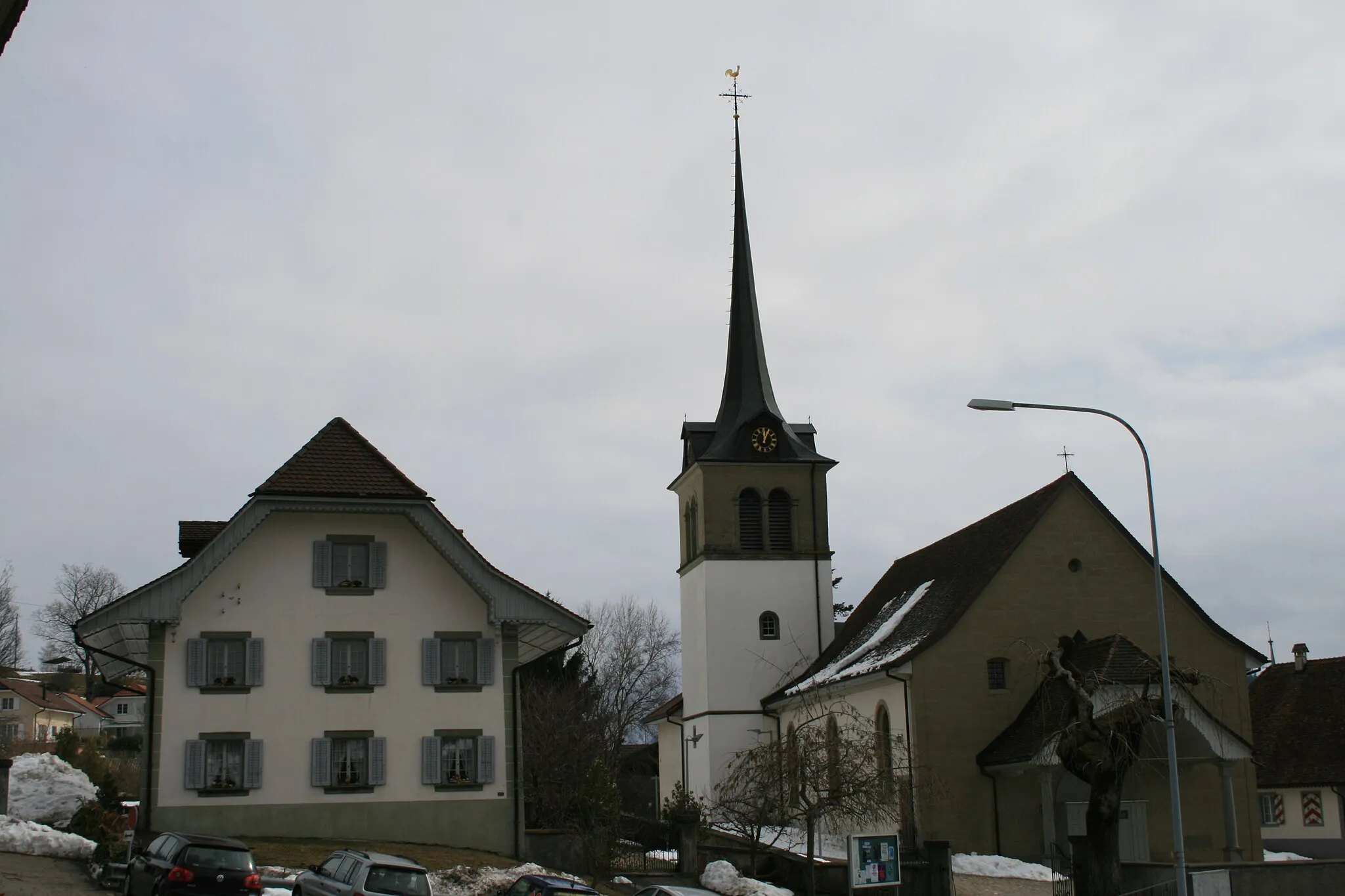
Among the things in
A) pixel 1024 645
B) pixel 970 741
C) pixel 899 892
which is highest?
pixel 1024 645

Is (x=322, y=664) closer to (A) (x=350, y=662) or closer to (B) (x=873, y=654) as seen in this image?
(A) (x=350, y=662)

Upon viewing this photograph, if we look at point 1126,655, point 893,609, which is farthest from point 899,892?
point 893,609

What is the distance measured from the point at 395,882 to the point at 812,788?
1283cm

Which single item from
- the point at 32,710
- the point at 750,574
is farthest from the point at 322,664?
the point at 32,710

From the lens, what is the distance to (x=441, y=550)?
31172 millimetres

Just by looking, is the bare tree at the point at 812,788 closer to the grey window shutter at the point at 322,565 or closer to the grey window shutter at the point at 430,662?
the grey window shutter at the point at 430,662

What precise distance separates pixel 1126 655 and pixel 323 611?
20.0 meters

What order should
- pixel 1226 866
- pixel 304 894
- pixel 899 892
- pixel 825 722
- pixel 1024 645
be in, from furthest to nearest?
1. pixel 825 722
2. pixel 1024 645
3. pixel 899 892
4. pixel 1226 866
5. pixel 304 894

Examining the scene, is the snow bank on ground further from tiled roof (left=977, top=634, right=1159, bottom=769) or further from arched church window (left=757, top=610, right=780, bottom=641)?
arched church window (left=757, top=610, right=780, bottom=641)

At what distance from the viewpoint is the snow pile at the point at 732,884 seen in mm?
29828

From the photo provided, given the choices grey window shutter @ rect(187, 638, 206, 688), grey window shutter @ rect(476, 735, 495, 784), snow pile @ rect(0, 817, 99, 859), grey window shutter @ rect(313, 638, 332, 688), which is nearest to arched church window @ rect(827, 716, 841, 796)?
grey window shutter @ rect(476, 735, 495, 784)

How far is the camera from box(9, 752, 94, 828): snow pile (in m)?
34.1

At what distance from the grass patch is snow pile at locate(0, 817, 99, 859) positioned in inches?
128

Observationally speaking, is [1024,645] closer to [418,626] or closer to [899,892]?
[899,892]
